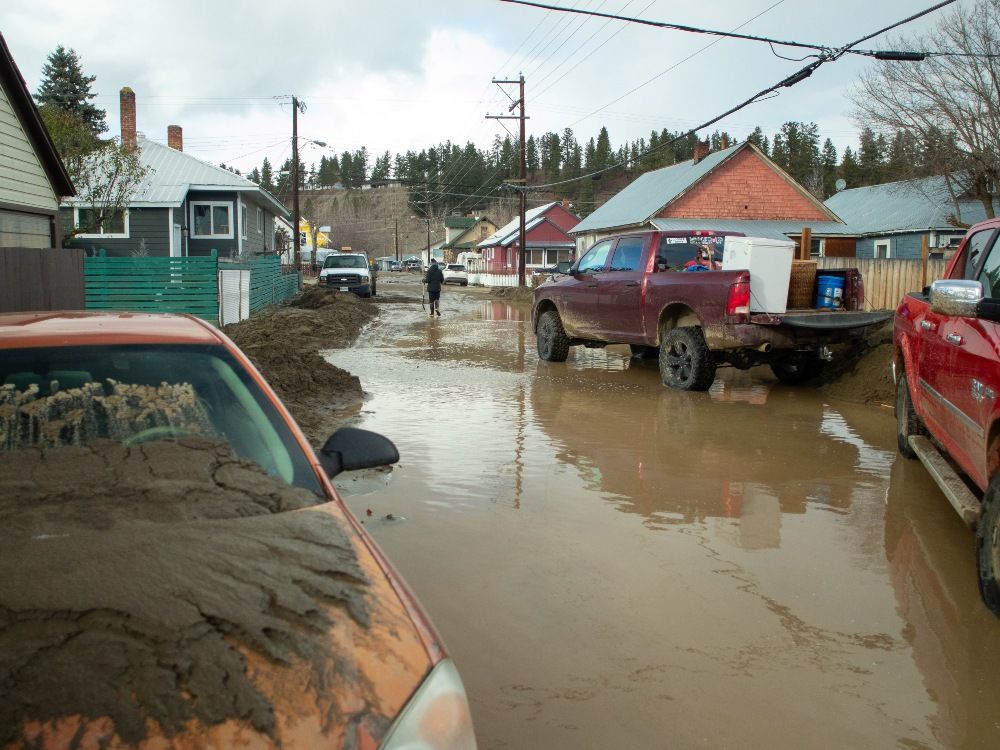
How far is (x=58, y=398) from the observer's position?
10.4ft

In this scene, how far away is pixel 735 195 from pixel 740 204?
51 centimetres

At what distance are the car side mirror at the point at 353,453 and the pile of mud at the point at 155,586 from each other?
0.42 meters

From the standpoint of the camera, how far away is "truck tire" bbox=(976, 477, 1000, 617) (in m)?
4.05

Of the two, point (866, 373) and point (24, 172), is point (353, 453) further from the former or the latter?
point (24, 172)

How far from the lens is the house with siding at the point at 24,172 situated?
48.8 feet

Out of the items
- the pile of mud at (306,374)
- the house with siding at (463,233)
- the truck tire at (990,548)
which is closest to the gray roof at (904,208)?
the pile of mud at (306,374)

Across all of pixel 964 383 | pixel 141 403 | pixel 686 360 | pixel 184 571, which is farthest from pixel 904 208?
pixel 184 571

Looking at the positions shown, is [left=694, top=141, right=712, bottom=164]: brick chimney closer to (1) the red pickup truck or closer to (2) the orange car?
(1) the red pickup truck

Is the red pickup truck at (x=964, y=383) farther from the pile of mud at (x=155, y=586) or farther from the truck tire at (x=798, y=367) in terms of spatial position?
the truck tire at (x=798, y=367)

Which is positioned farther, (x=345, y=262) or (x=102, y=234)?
(x=345, y=262)

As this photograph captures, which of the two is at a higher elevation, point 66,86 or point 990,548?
point 66,86

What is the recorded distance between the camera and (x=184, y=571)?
230 cm

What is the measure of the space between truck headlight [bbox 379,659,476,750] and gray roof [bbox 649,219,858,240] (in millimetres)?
36668

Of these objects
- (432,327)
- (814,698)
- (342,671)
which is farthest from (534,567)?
(432,327)
